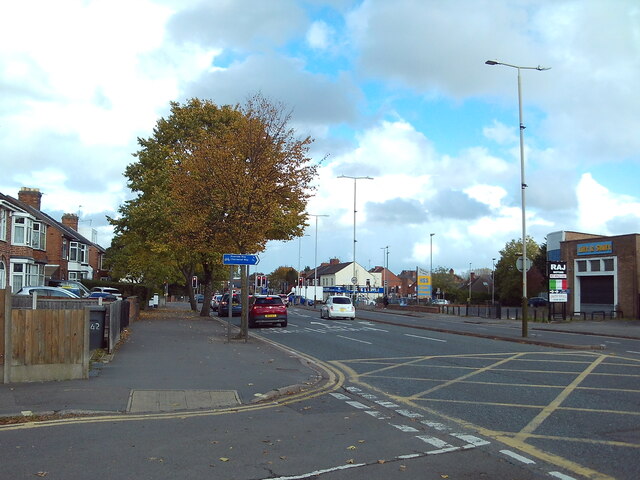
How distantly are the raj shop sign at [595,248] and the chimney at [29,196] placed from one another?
45284mm

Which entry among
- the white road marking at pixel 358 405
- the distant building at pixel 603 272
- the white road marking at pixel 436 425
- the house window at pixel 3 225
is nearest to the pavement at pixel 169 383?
the white road marking at pixel 358 405

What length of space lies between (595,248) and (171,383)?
40.1m

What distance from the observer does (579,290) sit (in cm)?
4506

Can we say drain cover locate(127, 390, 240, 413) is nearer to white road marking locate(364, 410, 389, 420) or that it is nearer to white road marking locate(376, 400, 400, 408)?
white road marking locate(364, 410, 389, 420)

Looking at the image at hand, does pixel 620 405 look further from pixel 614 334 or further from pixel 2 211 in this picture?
pixel 2 211

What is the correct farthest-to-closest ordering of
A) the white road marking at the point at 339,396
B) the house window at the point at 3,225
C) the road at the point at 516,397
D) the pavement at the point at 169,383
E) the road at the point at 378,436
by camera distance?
the house window at the point at 3,225, the white road marking at the point at 339,396, the pavement at the point at 169,383, the road at the point at 516,397, the road at the point at 378,436

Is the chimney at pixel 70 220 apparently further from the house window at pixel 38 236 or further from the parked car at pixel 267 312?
the parked car at pixel 267 312

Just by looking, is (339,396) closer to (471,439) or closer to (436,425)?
(436,425)

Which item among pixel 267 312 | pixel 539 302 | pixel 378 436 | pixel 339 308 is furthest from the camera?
pixel 539 302

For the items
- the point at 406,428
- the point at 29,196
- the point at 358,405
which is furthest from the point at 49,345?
the point at 29,196

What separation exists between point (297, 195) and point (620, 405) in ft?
43.0

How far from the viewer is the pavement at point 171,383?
8.66 meters

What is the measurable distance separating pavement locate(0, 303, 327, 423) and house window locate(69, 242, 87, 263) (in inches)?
1677

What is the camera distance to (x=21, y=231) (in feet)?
123
